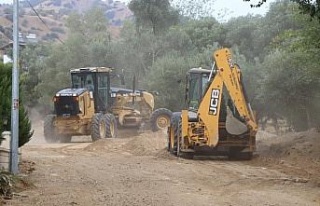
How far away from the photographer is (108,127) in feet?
103

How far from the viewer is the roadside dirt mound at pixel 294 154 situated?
17789 mm

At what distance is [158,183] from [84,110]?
1687 cm

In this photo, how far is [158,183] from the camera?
48.5 ft

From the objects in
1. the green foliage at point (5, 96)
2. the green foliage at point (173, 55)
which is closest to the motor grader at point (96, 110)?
the green foliage at point (173, 55)

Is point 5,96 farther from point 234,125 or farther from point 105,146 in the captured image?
point 105,146

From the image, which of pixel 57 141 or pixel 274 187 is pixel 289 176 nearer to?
pixel 274 187

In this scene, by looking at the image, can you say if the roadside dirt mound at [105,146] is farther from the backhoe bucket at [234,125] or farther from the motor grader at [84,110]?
the backhoe bucket at [234,125]

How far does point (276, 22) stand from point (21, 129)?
90.6 feet

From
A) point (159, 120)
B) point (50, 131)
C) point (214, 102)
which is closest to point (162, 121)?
point (159, 120)

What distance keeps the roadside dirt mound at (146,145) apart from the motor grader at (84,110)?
2.50m

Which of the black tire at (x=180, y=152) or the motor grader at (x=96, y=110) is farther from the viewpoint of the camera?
the motor grader at (x=96, y=110)

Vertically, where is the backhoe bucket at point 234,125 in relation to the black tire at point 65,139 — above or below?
above

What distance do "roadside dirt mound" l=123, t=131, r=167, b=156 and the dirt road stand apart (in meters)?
2.04

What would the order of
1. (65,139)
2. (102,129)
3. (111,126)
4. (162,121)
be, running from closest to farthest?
(102,129), (111,126), (65,139), (162,121)
